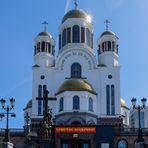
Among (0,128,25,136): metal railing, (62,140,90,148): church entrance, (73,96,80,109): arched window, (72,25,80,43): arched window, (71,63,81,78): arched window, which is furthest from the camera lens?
(72,25,80,43): arched window

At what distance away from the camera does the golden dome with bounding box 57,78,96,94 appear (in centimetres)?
6894

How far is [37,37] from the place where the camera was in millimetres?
78688

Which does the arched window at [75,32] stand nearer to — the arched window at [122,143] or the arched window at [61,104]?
the arched window at [61,104]

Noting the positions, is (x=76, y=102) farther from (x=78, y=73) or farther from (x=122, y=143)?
(x=122, y=143)

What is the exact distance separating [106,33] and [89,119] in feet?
52.2

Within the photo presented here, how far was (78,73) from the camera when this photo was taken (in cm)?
7488

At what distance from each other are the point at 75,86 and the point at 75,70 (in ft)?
20.8

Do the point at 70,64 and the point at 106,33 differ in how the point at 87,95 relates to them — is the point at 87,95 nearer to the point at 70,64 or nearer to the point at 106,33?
the point at 70,64

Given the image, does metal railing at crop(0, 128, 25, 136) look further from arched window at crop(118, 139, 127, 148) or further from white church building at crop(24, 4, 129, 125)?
arched window at crop(118, 139, 127, 148)

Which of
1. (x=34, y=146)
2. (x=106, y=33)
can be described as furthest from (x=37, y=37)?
(x=34, y=146)

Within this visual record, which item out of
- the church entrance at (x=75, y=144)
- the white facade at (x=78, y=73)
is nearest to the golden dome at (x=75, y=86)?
the white facade at (x=78, y=73)

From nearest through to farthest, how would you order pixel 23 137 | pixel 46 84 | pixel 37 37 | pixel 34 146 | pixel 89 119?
pixel 34 146
pixel 23 137
pixel 89 119
pixel 46 84
pixel 37 37

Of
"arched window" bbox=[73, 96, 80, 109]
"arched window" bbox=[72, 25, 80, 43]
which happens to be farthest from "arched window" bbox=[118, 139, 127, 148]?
"arched window" bbox=[72, 25, 80, 43]

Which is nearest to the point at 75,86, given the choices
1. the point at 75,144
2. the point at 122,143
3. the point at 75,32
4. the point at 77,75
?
the point at 77,75
